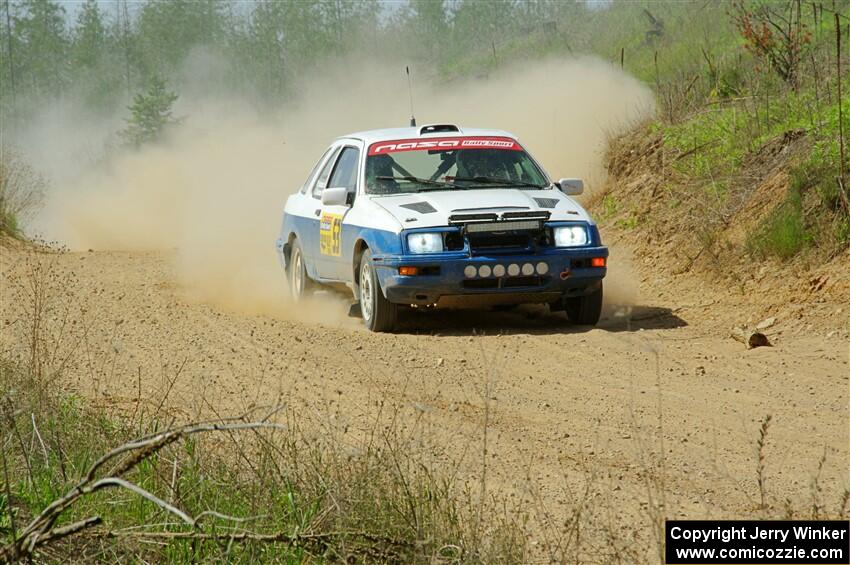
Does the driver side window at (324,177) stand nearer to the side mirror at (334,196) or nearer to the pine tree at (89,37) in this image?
the side mirror at (334,196)

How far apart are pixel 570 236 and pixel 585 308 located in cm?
68

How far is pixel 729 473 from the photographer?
19.3 ft

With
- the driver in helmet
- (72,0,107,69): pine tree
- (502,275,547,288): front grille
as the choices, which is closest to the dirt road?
(502,275,547,288): front grille

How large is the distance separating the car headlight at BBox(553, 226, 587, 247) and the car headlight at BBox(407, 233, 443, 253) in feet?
3.18

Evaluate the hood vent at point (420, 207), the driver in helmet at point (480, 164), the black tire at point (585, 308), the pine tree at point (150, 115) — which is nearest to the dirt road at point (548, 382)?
the black tire at point (585, 308)

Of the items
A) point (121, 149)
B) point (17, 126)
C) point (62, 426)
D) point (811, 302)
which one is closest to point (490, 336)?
point (811, 302)

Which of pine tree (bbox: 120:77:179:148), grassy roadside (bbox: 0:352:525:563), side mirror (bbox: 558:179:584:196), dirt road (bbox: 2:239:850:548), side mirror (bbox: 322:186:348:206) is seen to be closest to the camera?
grassy roadside (bbox: 0:352:525:563)

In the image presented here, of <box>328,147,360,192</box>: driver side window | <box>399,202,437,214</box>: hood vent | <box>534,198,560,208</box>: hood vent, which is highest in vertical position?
<box>328,147,360,192</box>: driver side window

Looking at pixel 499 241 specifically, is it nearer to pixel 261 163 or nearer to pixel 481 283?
pixel 481 283

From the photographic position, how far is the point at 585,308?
10.9 m

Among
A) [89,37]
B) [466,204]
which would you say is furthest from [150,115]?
[466,204]

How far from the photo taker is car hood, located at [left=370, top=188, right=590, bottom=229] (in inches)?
410

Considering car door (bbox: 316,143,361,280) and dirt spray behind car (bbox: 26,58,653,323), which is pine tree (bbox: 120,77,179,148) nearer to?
dirt spray behind car (bbox: 26,58,653,323)

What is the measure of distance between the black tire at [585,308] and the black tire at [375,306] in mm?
1507
